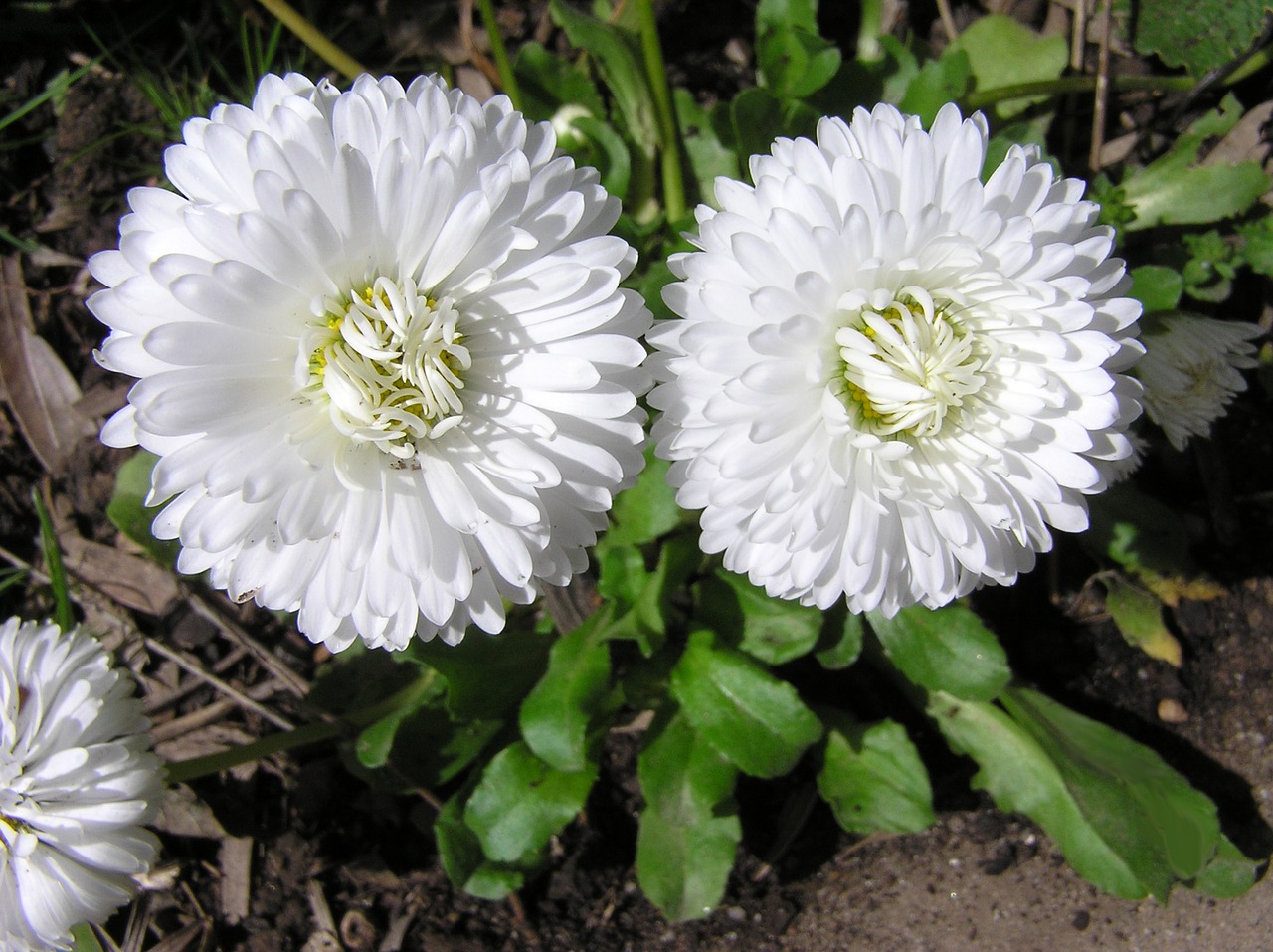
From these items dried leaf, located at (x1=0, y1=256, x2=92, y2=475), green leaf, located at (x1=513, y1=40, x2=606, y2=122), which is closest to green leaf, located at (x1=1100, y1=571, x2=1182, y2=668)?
green leaf, located at (x1=513, y1=40, x2=606, y2=122)

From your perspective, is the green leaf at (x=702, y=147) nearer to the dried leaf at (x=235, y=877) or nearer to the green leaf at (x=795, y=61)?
the green leaf at (x=795, y=61)

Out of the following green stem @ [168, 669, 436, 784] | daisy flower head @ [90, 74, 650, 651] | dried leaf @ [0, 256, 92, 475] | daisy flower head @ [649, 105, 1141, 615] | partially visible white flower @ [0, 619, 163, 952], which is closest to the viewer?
daisy flower head @ [90, 74, 650, 651]

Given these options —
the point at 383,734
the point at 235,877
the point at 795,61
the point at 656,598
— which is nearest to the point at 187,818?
the point at 235,877

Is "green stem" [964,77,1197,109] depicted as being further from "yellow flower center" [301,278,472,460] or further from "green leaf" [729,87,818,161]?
"yellow flower center" [301,278,472,460]

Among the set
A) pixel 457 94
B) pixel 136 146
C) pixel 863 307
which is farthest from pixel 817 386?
pixel 136 146

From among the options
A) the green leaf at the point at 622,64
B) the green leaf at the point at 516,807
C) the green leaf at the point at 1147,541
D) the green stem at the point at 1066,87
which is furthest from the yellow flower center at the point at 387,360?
the green leaf at the point at 1147,541
